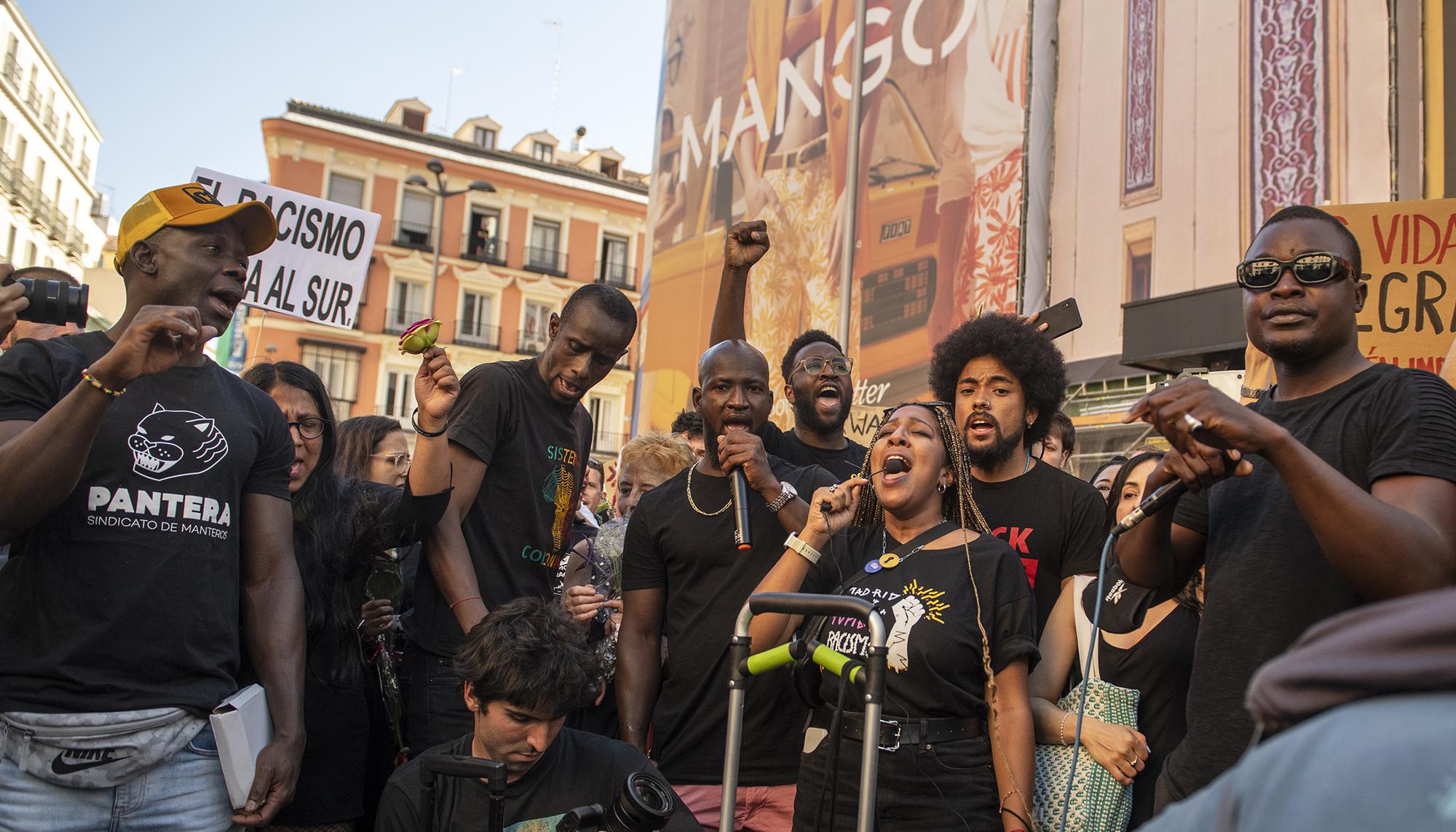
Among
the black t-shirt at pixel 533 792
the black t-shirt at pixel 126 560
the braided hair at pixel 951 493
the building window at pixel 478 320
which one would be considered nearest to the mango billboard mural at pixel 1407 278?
the braided hair at pixel 951 493

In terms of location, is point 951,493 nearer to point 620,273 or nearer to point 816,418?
point 816,418

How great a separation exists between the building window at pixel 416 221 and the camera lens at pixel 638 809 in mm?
42358

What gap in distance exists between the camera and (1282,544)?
2.71 meters

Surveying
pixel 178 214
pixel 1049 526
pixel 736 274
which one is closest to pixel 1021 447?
pixel 1049 526

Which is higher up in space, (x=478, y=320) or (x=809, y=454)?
(x=478, y=320)

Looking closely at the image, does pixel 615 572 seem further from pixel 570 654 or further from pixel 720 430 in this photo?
pixel 570 654

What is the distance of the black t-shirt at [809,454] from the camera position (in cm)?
500

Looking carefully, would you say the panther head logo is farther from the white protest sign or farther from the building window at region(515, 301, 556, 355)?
the building window at region(515, 301, 556, 355)

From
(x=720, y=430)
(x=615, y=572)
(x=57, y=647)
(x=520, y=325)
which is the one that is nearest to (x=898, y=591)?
(x=720, y=430)

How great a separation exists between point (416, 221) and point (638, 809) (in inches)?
1694

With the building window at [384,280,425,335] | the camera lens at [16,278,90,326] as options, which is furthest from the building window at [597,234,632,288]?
the camera lens at [16,278,90,326]

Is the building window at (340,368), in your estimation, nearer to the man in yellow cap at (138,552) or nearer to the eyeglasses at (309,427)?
the eyeglasses at (309,427)

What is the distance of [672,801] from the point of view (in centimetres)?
328

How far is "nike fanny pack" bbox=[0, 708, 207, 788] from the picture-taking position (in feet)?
9.76
